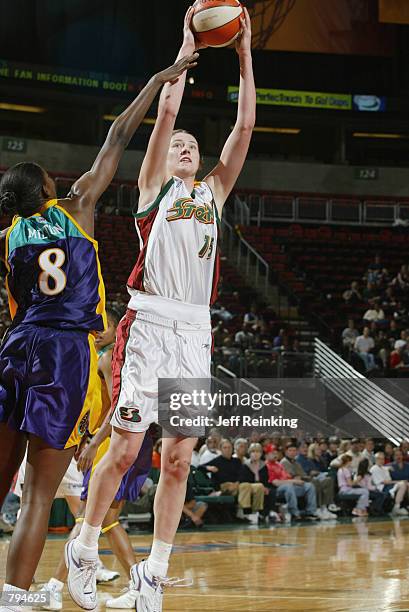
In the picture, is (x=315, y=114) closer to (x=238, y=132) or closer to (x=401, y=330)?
(x=401, y=330)

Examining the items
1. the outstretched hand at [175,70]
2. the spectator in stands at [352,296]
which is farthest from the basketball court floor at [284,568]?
the spectator in stands at [352,296]

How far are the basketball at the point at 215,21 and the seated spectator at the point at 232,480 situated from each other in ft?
25.7

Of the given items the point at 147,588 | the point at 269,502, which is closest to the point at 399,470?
the point at 269,502

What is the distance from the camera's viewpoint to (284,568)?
7.91m

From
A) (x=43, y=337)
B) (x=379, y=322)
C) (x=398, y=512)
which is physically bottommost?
(x=398, y=512)

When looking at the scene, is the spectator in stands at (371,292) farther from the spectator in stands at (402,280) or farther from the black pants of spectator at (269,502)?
the black pants of spectator at (269,502)

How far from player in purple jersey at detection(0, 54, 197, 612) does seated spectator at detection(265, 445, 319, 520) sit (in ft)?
29.8

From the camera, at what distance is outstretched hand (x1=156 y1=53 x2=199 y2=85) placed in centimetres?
459

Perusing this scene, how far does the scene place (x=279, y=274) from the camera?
2244 cm

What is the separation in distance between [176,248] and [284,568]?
3.98 m

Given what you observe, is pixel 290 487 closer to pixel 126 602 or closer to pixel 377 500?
pixel 377 500

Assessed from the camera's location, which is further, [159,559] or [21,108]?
[21,108]

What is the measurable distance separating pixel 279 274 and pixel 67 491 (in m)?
15.4

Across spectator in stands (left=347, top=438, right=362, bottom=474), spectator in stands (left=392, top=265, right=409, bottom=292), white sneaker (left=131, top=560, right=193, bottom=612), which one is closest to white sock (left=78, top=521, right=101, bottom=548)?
white sneaker (left=131, top=560, right=193, bottom=612)
